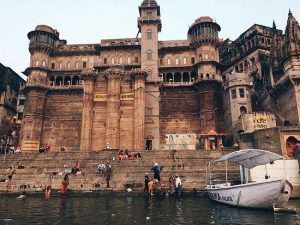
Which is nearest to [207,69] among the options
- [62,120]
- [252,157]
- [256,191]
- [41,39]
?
[62,120]

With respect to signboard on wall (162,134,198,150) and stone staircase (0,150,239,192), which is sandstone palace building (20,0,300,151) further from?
stone staircase (0,150,239,192)

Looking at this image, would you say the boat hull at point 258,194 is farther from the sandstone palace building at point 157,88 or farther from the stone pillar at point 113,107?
the stone pillar at point 113,107

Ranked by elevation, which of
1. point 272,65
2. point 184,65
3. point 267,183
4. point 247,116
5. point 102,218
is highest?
point 184,65

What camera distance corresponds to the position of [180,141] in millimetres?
46219

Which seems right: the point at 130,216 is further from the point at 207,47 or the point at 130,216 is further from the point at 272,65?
the point at 207,47

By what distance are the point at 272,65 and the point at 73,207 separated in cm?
3780

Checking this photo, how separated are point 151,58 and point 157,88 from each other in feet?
22.4

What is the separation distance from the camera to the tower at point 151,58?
44.9m

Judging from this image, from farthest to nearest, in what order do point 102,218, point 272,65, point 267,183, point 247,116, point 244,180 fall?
point 272,65
point 247,116
point 244,180
point 267,183
point 102,218

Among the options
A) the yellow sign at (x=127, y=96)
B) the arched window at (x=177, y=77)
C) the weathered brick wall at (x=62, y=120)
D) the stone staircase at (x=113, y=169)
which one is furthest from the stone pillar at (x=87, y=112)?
the arched window at (x=177, y=77)

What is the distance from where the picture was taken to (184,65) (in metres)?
51.8

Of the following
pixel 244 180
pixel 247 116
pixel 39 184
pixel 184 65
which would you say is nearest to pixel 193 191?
pixel 244 180

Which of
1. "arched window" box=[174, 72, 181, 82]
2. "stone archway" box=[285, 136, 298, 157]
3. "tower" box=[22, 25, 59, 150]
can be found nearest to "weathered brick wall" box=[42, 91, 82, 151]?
"tower" box=[22, 25, 59, 150]

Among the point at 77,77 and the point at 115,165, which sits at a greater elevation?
the point at 77,77
